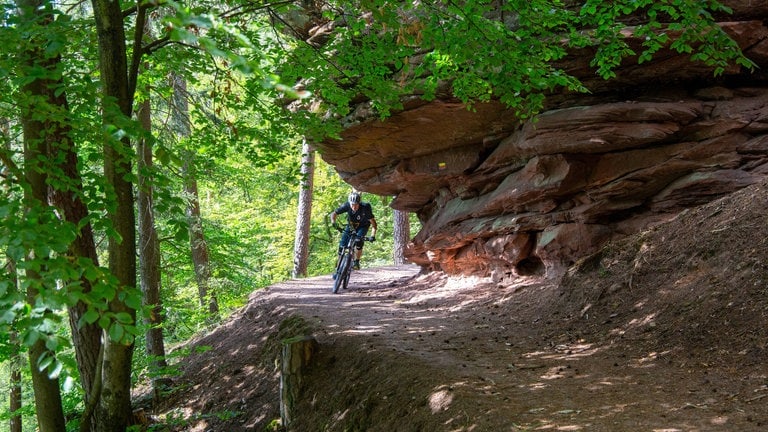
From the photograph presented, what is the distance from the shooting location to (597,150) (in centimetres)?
880

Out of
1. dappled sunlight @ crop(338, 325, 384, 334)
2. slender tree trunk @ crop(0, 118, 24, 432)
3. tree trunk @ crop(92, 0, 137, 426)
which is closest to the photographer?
slender tree trunk @ crop(0, 118, 24, 432)

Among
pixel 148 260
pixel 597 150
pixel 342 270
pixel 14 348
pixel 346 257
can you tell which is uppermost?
pixel 597 150

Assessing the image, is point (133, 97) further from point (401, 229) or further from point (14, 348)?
point (401, 229)

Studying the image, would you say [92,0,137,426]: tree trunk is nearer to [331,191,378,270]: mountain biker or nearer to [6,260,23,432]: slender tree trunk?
[6,260,23,432]: slender tree trunk

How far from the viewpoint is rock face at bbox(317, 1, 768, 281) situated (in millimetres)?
8078

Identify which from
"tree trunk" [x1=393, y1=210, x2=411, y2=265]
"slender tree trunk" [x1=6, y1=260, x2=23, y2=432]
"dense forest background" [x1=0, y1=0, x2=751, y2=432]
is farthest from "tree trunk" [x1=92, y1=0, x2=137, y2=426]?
"tree trunk" [x1=393, y1=210, x2=411, y2=265]

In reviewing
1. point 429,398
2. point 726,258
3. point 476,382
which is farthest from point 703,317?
point 429,398

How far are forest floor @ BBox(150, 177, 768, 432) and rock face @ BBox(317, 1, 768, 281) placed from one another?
751 mm

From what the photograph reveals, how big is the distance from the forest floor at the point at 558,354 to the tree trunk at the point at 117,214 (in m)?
2.05

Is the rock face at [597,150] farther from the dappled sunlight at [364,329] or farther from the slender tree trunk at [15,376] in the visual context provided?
the slender tree trunk at [15,376]

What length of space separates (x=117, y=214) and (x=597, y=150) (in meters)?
7.08

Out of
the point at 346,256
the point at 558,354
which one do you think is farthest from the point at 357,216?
the point at 558,354

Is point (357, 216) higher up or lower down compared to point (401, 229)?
higher up

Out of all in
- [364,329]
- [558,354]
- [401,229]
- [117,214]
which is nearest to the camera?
[117,214]
